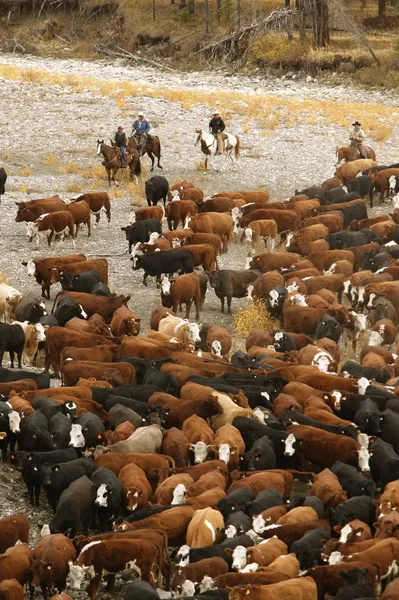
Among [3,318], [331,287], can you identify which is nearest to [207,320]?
[331,287]

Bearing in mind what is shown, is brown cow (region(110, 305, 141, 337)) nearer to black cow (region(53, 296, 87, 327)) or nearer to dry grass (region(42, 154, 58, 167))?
black cow (region(53, 296, 87, 327))

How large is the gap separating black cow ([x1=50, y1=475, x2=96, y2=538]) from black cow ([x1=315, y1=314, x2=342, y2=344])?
7.63 metres

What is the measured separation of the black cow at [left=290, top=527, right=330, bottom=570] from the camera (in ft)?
37.7

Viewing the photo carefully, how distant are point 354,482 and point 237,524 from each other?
1962 mm

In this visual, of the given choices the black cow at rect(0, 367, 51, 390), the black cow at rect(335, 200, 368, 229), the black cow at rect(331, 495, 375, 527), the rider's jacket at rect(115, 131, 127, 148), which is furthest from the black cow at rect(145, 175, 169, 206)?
the black cow at rect(331, 495, 375, 527)

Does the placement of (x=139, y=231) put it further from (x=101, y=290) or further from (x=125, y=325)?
(x=125, y=325)

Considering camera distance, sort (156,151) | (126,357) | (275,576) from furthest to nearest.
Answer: (156,151) < (126,357) < (275,576)

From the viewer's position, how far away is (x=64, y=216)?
81.3 feet

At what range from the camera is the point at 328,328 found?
19281 millimetres

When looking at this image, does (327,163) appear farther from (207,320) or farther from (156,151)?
(207,320)

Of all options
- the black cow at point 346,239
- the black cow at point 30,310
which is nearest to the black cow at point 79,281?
the black cow at point 30,310

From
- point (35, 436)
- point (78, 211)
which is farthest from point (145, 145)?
point (35, 436)

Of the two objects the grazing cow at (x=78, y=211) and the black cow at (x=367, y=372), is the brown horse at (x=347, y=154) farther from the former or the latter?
the black cow at (x=367, y=372)

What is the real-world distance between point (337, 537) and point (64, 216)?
14169 millimetres
